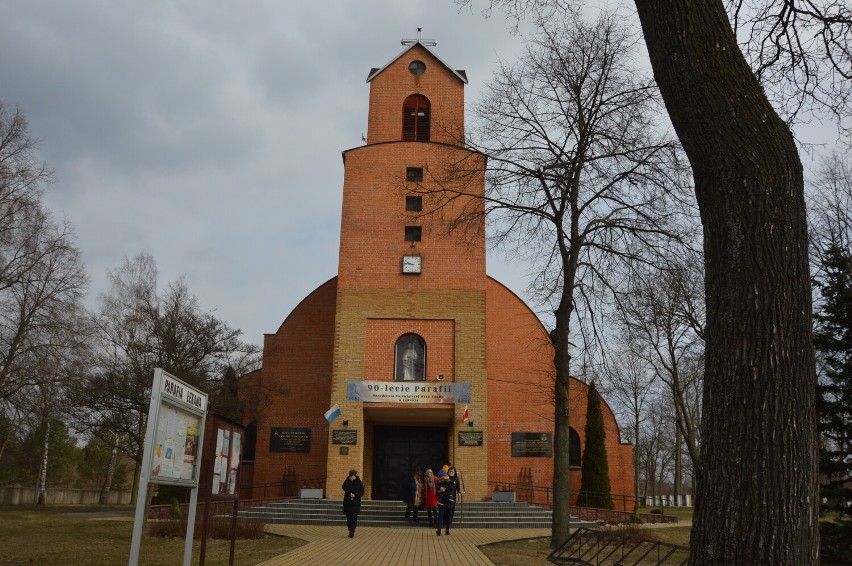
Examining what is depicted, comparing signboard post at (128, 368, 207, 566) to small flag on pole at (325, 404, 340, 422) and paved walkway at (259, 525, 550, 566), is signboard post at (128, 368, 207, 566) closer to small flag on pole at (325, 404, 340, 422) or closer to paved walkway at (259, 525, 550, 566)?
paved walkway at (259, 525, 550, 566)

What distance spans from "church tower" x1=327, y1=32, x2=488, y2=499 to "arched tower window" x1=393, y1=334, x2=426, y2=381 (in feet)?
0.11

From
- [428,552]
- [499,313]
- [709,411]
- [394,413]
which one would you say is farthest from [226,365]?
[709,411]

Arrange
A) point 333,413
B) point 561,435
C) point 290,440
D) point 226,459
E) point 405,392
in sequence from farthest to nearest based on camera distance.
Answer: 1. point 290,440
2. point 405,392
3. point 333,413
4. point 561,435
5. point 226,459

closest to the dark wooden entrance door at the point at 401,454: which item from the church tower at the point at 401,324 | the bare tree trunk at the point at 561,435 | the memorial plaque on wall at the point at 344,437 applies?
the church tower at the point at 401,324

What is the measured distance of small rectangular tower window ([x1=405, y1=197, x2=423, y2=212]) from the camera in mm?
25422

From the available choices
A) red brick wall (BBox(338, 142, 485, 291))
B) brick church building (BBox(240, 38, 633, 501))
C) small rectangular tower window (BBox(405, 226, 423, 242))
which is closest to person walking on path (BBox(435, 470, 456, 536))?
brick church building (BBox(240, 38, 633, 501))

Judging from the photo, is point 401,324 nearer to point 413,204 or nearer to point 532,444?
point 413,204

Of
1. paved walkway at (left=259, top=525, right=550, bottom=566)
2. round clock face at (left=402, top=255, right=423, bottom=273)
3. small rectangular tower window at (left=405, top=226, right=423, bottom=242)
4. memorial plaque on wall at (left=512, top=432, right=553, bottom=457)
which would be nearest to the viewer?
paved walkway at (left=259, top=525, right=550, bottom=566)

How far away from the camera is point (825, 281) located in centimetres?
1769

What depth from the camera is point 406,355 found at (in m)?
24.2

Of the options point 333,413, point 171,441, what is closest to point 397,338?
point 333,413

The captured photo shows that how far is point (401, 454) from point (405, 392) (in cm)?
383

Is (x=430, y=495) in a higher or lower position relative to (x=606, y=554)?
higher

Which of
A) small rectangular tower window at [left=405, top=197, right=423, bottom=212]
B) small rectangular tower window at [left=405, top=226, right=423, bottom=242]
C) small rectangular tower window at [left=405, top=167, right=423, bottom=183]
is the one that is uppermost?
small rectangular tower window at [left=405, top=167, right=423, bottom=183]
